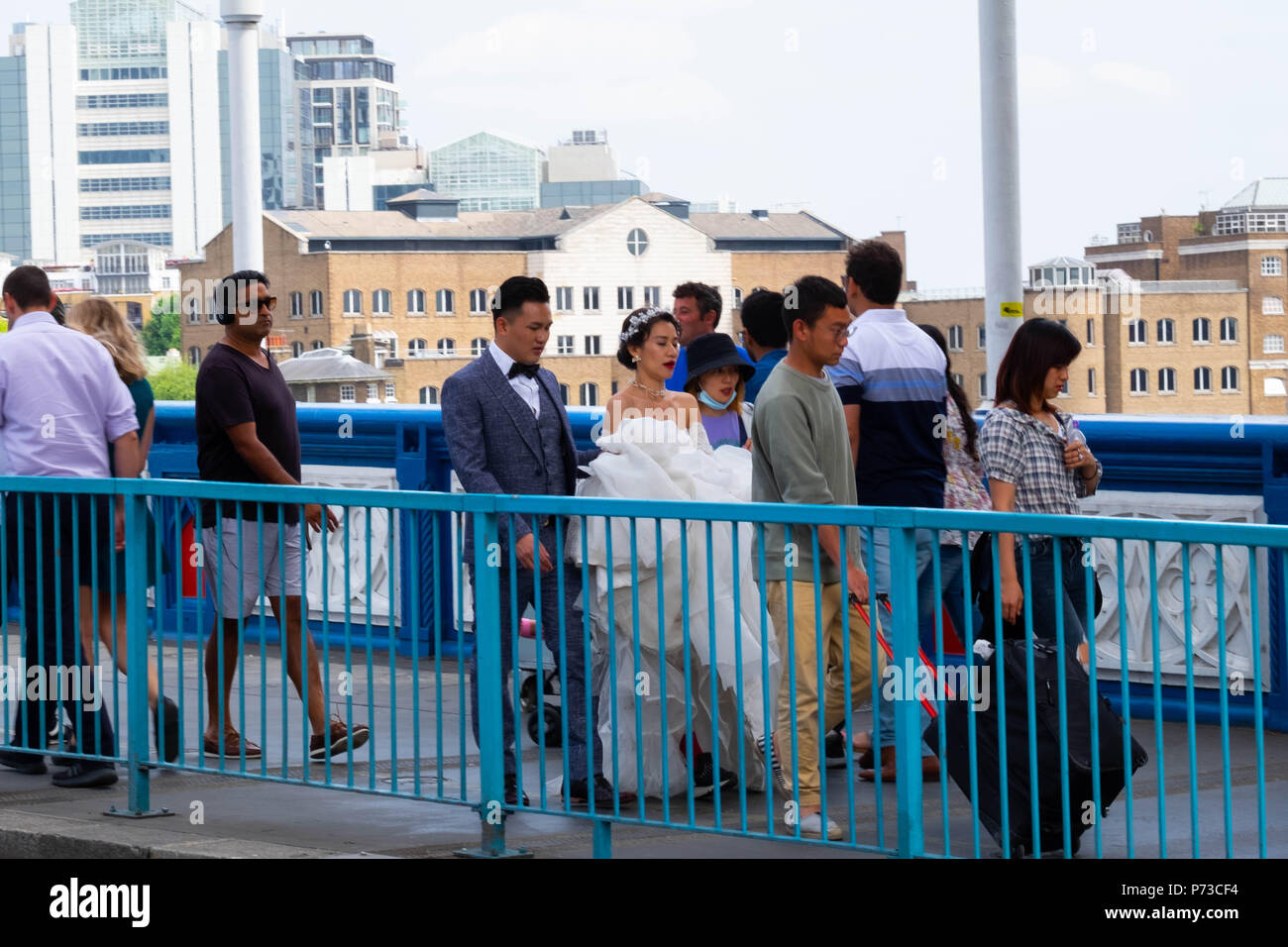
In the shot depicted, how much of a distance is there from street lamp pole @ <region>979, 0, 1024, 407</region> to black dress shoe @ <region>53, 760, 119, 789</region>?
4.84m

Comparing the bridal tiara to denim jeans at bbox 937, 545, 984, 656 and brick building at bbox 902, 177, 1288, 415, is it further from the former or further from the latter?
brick building at bbox 902, 177, 1288, 415

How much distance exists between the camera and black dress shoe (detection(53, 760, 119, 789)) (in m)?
6.46

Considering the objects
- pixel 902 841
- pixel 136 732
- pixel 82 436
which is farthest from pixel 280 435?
pixel 902 841

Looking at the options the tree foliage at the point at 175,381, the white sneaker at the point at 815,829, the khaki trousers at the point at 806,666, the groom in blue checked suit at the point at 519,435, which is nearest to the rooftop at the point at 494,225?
the tree foliage at the point at 175,381

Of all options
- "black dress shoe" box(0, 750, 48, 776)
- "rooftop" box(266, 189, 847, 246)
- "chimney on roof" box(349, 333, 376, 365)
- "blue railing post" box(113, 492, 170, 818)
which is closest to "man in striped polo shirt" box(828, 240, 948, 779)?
"blue railing post" box(113, 492, 170, 818)

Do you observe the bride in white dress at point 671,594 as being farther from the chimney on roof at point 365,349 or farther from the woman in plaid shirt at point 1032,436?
the chimney on roof at point 365,349

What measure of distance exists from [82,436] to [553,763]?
6.49 feet

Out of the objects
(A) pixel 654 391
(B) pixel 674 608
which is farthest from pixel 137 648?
(A) pixel 654 391

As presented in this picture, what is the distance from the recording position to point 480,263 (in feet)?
452

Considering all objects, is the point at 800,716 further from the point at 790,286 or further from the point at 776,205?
the point at 776,205

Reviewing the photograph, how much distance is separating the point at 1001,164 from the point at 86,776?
212 inches

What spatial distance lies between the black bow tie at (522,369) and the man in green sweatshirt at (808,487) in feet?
2.75

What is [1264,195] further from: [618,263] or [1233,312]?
[618,263]

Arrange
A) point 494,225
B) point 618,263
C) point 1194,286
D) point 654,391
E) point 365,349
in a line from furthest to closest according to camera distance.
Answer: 1. point 494,225
2. point 618,263
3. point 1194,286
4. point 365,349
5. point 654,391
